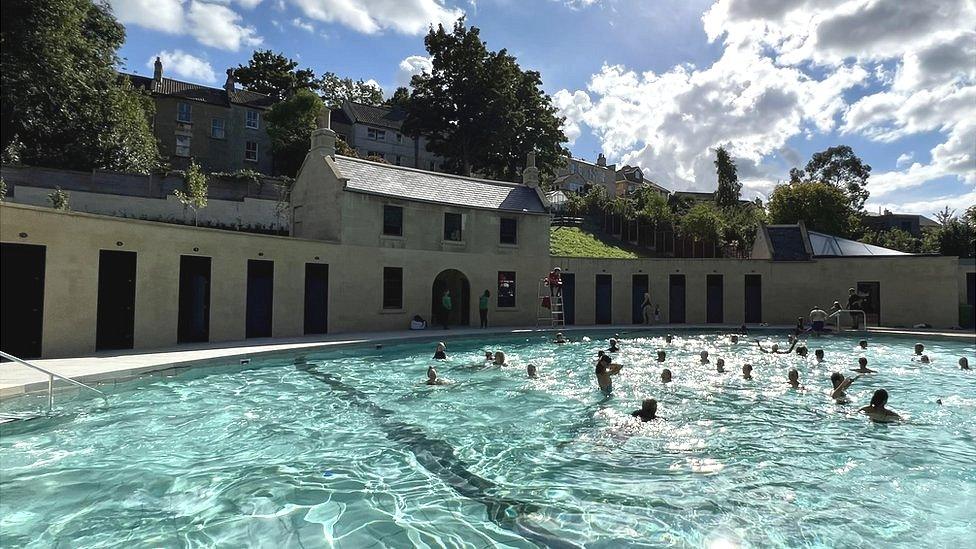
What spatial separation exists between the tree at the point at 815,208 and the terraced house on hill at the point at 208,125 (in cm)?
4809

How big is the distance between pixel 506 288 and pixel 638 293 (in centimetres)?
772

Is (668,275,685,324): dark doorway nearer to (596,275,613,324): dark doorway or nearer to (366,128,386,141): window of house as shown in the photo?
(596,275,613,324): dark doorway

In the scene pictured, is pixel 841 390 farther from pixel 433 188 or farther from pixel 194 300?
pixel 433 188

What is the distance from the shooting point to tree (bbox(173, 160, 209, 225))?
2852 centimetres

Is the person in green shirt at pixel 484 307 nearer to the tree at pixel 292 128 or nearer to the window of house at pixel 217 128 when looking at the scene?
the tree at pixel 292 128

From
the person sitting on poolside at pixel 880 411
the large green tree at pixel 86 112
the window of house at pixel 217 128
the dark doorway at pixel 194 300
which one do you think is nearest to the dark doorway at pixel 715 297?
the person sitting on poolside at pixel 880 411

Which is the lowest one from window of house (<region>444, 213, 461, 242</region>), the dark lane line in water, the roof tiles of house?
the dark lane line in water

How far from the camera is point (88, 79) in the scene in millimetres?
32500

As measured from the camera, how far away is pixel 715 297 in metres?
28.9

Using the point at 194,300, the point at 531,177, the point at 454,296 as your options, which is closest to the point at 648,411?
the point at 194,300

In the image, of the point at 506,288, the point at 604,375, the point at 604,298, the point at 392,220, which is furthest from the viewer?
the point at 604,298

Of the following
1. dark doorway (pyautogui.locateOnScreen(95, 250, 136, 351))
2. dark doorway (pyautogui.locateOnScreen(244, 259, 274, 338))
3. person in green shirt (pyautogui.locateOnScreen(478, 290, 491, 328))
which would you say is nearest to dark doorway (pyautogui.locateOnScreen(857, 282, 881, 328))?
person in green shirt (pyautogui.locateOnScreen(478, 290, 491, 328))

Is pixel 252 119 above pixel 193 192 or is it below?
above

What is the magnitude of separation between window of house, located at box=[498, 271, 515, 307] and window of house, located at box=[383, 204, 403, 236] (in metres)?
5.64
